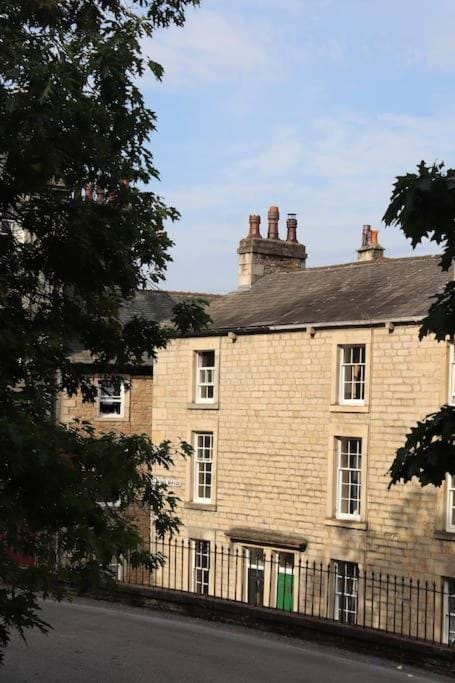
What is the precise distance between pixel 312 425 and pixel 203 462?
4.68 metres

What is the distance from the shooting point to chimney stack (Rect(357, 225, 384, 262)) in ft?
131

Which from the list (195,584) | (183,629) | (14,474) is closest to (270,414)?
(195,584)

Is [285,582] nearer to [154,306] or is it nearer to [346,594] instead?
[346,594]

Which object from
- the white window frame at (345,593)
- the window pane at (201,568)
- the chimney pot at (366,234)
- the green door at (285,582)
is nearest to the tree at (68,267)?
the white window frame at (345,593)

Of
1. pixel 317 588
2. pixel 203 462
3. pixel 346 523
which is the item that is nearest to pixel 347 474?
pixel 346 523

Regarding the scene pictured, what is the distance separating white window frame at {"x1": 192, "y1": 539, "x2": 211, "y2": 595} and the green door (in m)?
2.30

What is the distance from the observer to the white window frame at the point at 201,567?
111 ft

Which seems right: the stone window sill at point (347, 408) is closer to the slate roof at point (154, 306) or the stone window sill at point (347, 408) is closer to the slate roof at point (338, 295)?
the slate roof at point (338, 295)

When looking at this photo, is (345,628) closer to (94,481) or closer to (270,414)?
(94,481)

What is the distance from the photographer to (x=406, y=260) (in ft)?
114

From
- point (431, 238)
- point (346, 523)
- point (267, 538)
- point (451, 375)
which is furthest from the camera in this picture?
point (267, 538)

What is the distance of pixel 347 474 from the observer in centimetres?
3125

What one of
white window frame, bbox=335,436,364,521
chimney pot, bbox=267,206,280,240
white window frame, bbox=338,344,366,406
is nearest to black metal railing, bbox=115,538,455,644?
white window frame, bbox=335,436,364,521

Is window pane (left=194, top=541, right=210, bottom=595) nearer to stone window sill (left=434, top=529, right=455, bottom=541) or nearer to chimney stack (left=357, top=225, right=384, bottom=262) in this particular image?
stone window sill (left=434, top=529, right=455, bottom=541)
